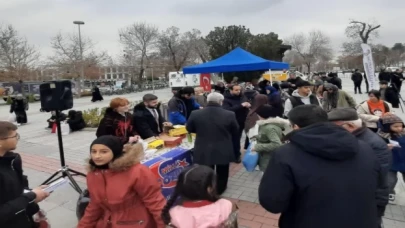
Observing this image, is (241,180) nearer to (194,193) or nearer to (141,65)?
(194,193)

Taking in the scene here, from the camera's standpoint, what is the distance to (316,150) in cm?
152

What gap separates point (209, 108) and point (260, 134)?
767 mm

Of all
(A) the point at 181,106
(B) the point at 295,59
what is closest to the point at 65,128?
(A) the point at 181,106

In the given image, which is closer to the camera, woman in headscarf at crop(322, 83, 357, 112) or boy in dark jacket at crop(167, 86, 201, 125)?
woman in headscarf at crop(322, 83, 357, 112)

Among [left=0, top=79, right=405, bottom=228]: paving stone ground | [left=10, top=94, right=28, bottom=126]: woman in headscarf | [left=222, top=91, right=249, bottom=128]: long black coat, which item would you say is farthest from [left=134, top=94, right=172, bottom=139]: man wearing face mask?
[left=10, top=94, right=28, bottom=126]: woman in headscarf

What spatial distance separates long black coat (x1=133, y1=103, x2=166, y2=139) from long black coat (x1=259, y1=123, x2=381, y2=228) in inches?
121

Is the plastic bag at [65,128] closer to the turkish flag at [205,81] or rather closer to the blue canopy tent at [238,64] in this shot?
the blue canopy tent at [238,64]

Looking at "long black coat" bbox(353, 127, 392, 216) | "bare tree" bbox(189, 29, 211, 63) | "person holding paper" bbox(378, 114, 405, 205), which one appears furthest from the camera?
"bare tree" bbox(189, 29, 211, 63)

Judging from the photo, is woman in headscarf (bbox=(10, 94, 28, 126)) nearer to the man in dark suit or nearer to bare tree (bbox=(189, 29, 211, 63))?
the man in dark suit

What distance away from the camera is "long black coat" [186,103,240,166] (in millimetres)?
3906

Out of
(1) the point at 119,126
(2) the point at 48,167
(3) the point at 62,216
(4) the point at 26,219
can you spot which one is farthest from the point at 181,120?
(4) the point at 26,219

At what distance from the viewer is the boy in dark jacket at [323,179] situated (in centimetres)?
153

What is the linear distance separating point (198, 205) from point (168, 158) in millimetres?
1830

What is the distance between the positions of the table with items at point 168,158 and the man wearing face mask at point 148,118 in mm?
311
